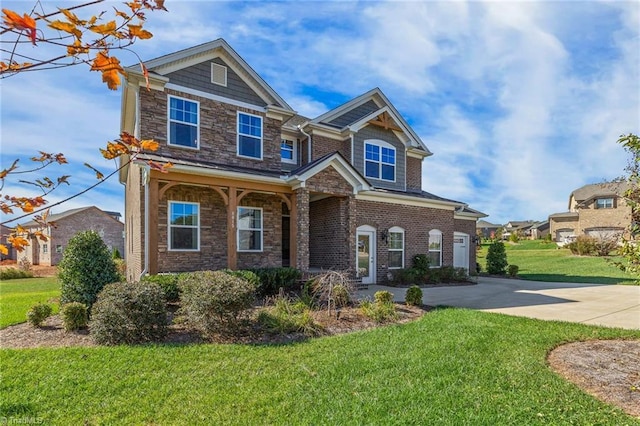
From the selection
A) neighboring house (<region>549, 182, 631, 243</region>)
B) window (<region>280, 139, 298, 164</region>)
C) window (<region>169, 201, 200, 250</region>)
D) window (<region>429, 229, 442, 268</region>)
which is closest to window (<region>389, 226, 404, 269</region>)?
window (<region>429, 229, 442, 268</region>)

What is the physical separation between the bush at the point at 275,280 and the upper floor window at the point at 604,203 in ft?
156

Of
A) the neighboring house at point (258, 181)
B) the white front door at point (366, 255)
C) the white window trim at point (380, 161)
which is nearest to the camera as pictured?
the neighboring house at point (258, 181)

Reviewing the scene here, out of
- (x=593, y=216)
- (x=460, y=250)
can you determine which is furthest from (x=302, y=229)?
(x=593, y=216)

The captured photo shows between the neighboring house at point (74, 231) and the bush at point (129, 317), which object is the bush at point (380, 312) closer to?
the bush at point (129, 317)

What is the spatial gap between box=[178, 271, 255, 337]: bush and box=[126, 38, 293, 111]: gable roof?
7.91 metres

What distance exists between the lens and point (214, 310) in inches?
253

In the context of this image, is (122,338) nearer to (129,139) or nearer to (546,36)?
(129,139)

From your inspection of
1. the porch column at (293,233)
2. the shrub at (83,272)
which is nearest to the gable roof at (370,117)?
the porch column at (293,233)

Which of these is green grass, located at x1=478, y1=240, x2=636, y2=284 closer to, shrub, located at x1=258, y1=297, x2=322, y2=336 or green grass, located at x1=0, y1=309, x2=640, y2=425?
green grass, located at x1=0, y1=309, x2=640, y2=425

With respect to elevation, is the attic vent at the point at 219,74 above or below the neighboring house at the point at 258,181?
above

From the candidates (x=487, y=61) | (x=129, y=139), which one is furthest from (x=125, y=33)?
(x=487, y=61)

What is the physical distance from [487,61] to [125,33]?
40.9ft

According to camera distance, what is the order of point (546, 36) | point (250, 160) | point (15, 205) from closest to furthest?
1. point (15, 205)
2. point (546, 36)
3. point (250, 160)

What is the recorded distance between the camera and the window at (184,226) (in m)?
11.4
